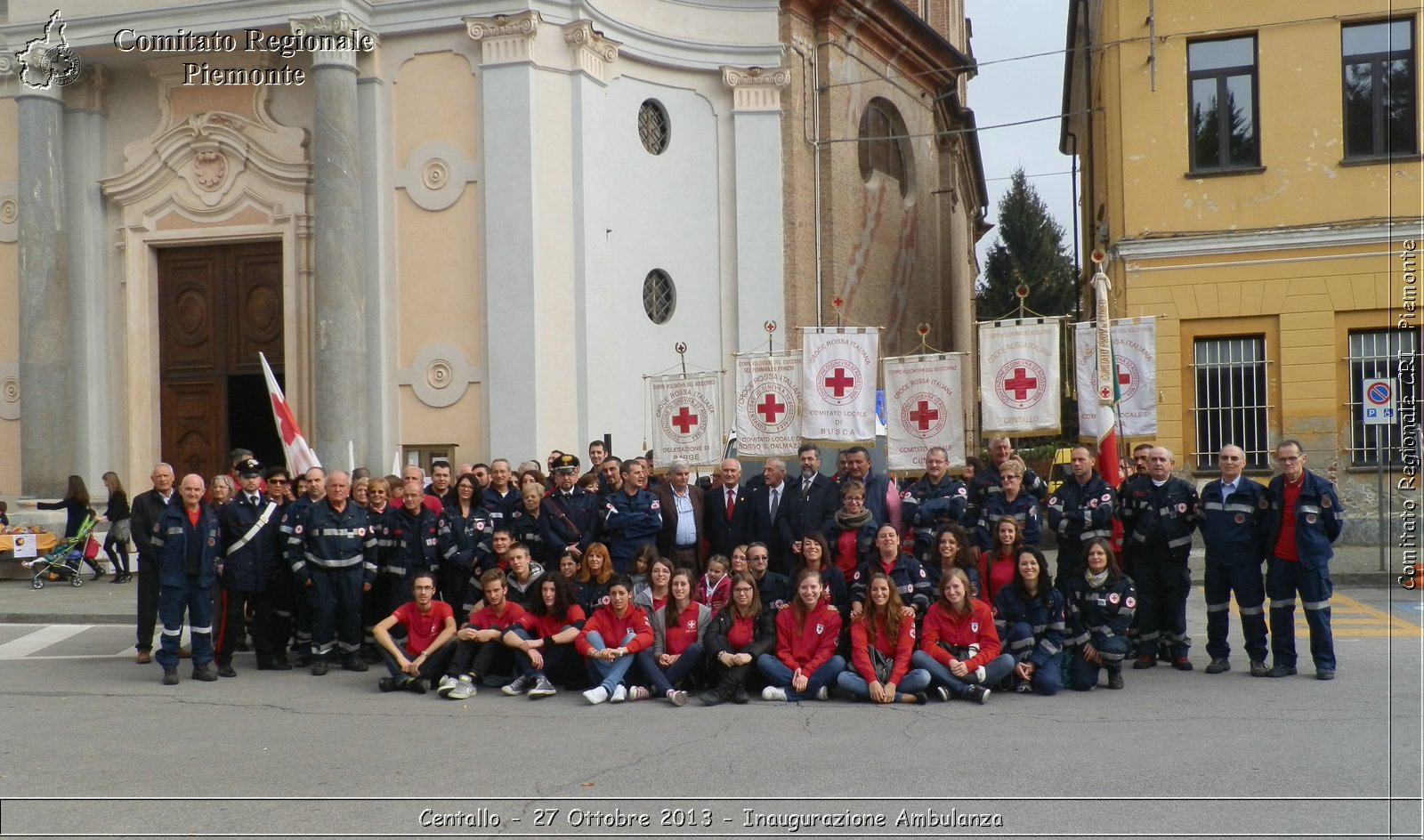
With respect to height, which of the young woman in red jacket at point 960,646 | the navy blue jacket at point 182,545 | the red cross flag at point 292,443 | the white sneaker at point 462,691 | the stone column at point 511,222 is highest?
the stone column at point 511,222

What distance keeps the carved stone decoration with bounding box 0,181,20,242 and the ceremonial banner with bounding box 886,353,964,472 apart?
15351 mm

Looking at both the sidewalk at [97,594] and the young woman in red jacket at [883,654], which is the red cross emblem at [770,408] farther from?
the sidewalk at [97,594]

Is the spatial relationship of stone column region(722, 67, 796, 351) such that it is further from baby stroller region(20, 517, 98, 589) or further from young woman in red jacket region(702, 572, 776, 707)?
young woman in red jacket region(702, 572, 776, 707)

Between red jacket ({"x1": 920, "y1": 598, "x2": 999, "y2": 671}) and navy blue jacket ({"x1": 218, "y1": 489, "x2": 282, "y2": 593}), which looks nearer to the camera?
red jacket ({"x1": 920, "y1": 598, "x2": 999, "y2": 671})

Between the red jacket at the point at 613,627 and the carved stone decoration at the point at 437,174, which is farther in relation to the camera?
the carved stone decoration at the point at 437,174

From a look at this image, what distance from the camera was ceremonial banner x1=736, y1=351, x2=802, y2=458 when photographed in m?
15.1

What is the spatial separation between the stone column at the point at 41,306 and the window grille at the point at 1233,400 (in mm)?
17541

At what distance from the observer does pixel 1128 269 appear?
21.1 m

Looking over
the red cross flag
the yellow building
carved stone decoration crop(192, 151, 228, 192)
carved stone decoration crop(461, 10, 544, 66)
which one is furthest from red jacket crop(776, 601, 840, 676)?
carved stone decoration crop(192, 151, 228, 192)

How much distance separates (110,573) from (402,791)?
1499cm

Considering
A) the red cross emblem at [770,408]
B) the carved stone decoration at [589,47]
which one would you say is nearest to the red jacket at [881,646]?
the red cross emblem at [770,408]

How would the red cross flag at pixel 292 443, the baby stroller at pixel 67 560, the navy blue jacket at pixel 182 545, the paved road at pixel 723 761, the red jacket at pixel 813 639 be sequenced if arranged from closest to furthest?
the paved road at pixel 723 761, the red jacket at pixel 813 639, the navy blue jacket at pixel 182 545, the red cross flag at pixel 292 443, the baby stroller at pixel 67 560

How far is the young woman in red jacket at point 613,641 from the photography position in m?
10.3

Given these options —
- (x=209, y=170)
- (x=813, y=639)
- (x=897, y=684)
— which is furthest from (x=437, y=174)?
(x=897, y=684)
